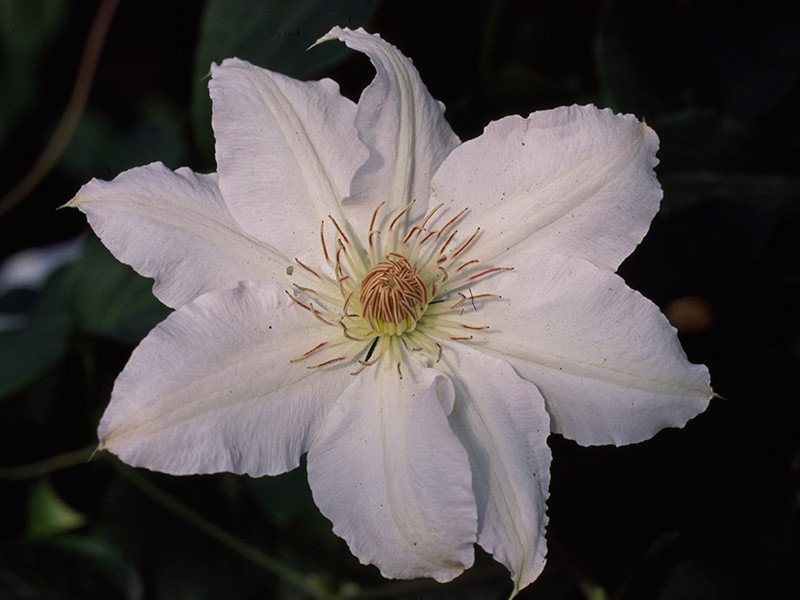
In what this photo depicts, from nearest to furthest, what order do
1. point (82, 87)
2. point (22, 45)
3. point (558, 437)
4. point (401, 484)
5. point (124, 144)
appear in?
point (401, 484) → point (558, 437) → point (82, 87) → point (124, 144) → point (22, 45)

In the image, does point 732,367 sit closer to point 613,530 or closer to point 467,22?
point 613,530

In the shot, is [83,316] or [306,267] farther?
[83,316]

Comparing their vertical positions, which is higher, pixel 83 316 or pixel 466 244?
pixel 466 244

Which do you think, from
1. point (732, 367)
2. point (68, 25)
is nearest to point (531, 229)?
point (732, 367)

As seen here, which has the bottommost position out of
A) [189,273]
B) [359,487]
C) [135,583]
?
[135,583]

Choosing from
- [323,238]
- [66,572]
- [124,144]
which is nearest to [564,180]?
[323,238]

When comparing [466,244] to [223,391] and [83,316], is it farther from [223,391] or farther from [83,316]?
[83,316]
